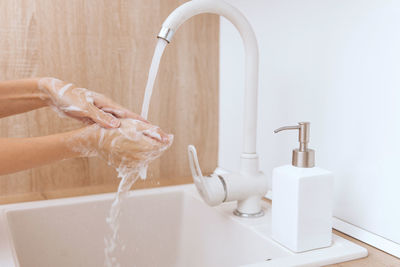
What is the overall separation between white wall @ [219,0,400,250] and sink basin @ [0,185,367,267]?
164 mm

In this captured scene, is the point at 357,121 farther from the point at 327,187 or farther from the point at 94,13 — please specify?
the point at 94,13

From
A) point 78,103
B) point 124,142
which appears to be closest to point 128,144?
point 124,142

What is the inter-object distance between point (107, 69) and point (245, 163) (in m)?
0.42

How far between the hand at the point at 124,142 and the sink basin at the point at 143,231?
24cm

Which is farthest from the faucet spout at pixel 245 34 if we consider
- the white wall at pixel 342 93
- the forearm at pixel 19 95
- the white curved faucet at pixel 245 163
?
the forearm at pixel 19 95

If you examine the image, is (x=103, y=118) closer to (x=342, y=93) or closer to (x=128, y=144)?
(x=128, y=144)

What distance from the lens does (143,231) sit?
89cm

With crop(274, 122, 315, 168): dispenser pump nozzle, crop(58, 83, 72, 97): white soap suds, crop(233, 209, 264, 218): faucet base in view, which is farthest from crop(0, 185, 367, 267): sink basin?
crop(58, 83, 72, 97): white soap suds

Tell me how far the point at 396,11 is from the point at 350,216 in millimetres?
337

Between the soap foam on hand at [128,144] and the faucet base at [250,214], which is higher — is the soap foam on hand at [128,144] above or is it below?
above

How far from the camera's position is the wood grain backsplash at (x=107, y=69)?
89 cm

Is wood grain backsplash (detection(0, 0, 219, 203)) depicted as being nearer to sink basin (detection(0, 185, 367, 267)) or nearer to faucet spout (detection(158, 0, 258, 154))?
sink basin (detection(0, 185, 367, 267))

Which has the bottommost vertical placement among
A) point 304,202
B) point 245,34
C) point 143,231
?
point 143,231

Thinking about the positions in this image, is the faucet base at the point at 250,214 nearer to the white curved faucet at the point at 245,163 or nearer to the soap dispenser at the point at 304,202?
the white curved faucet at the point at 245,163
